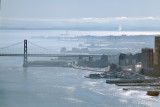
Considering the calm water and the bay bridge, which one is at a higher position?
the bay bridge

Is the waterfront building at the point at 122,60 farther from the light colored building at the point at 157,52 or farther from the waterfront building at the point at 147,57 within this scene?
the light colored building at the point at 157,52

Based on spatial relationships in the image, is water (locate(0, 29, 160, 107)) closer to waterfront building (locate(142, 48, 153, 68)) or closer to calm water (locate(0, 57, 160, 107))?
calm water (locate(0, 57, 160, 107))

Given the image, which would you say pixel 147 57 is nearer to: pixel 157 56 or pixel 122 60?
pixel 157 56

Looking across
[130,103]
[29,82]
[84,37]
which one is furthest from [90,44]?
[130,103]

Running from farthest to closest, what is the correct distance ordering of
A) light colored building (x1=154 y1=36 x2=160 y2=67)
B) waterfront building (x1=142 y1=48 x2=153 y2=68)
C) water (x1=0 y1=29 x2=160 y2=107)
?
waterfront building (x1=142 y1=48 x2=153 y2=68) < light colored building (x1=154 y1=36 x2=160 y2=67) < water (x1=0 y1=29 x2=160 y2=107)

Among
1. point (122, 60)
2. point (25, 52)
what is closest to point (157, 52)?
point (122, 60)

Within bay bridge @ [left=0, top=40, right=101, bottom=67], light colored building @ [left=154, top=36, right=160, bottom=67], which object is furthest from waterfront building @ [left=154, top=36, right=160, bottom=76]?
bay bridge @ [left=0, top=40, right=101, bottom=67]
